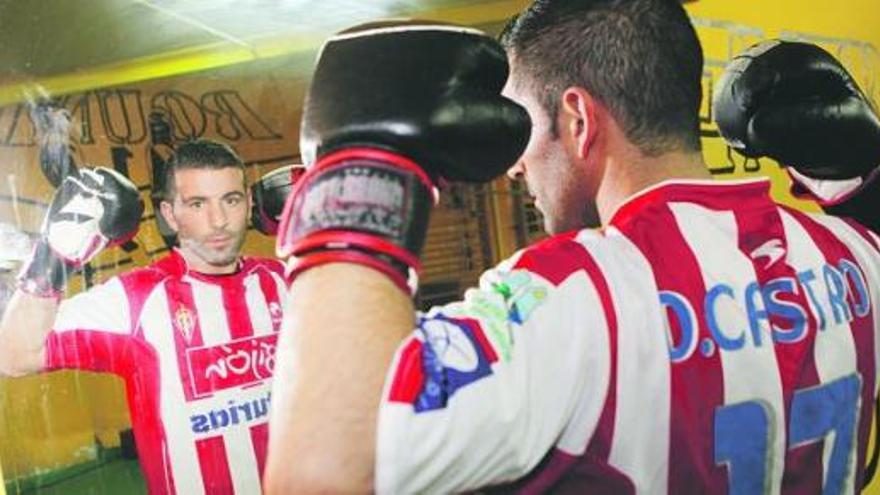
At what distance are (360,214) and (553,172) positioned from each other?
0.19 m

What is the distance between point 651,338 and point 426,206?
151 millimetres

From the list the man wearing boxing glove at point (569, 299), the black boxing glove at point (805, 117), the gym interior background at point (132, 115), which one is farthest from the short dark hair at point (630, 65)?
the gym interior background at point (132, 115)

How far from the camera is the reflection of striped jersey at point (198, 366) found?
3.33 ft

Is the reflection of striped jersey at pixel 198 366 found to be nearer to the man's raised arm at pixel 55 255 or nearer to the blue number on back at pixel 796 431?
the man's raised arm at pixel 55 255

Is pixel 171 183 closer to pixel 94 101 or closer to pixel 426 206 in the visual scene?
pixel 94 101

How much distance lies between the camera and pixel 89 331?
95 cm

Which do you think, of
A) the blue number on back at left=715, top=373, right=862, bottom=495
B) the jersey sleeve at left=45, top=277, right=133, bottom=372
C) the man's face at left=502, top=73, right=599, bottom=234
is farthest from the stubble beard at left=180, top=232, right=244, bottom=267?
the blue number on back at left=715, top=373, right=862, bottom=495

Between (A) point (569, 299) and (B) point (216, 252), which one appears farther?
A: (B) point (216, 252)

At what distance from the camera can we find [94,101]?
90 centimetres

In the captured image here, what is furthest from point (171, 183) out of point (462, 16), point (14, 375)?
point (462, 16)

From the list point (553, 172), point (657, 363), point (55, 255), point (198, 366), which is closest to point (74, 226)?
point (55, 255)

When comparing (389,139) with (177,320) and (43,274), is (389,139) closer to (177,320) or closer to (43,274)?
(43,274)

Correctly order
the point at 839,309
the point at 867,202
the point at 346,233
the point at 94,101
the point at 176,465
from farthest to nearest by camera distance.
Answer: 1. the point at 176,465
2. the point at 94,101
3. the point at 867,202
4. the point at 839,309
5. the point at 346,233

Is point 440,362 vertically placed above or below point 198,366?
above
